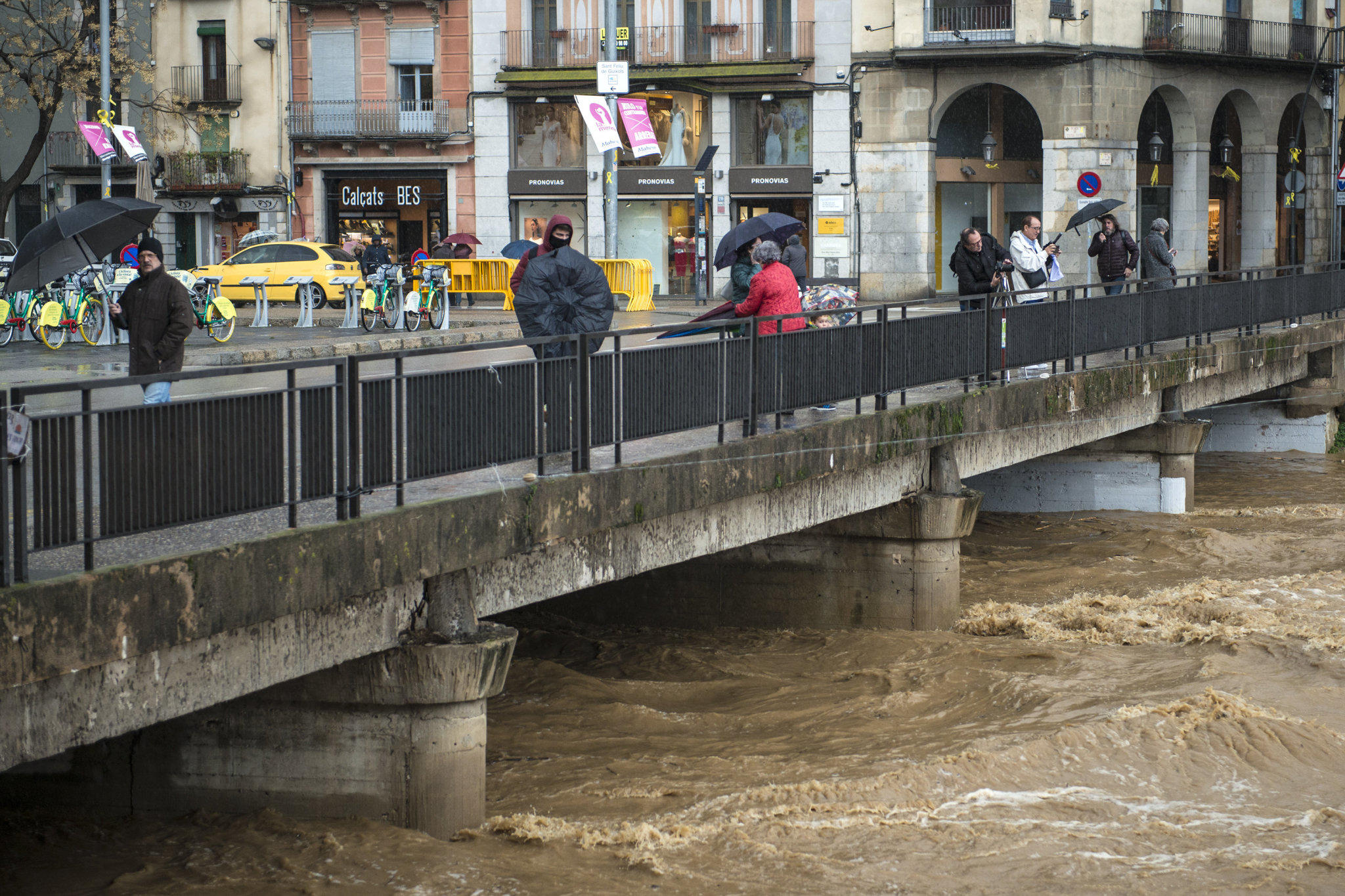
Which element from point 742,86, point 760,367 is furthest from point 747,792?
point 742,86

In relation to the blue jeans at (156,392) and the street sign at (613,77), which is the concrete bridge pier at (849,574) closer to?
the blue jeans at (156,392)

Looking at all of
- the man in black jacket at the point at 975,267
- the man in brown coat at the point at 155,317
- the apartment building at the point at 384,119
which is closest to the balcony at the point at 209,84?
the apartment building at the point at 384,119

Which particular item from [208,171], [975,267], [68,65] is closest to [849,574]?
[975,267]

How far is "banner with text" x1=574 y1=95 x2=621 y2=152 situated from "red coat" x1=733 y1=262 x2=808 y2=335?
1435cm

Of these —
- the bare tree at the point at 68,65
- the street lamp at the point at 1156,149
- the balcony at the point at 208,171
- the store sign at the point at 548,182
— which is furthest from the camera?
the balcony at the point at 208,171

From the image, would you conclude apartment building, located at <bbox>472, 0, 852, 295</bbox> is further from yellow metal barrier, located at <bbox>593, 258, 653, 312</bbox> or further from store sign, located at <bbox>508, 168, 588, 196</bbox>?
yellow metal barrier, located at <bbox>593, 258, 653, 312</bbox>

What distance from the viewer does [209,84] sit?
40.7 m

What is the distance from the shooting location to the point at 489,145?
39.2 m

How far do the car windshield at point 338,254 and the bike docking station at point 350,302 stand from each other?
7.35 meters

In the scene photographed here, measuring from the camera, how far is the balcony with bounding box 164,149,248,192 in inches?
1588

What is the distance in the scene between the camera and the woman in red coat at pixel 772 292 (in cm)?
1113

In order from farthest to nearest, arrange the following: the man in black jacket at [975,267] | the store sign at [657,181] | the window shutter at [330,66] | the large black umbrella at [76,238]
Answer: the window shutter at [330,66], the store sign at [657,181], the man in black jacket at [975,267], the large black umbrella at [76,238]

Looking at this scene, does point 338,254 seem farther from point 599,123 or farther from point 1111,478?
point 1111,478

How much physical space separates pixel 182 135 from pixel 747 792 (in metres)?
36.1
